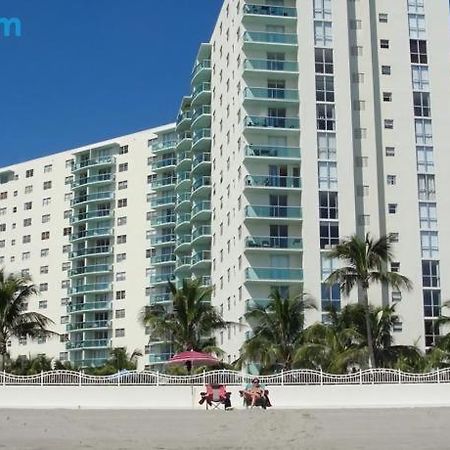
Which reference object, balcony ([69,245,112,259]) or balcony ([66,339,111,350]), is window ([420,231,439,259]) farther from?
balcony ([69,245,112,259])

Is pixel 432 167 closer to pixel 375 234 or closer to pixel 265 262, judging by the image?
pixel 375 234

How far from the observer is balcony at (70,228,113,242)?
351 feet

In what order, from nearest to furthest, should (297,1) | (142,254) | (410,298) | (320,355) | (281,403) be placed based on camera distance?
(281,403) < (320,355) < (410,298) < (297,1) < (142,254)

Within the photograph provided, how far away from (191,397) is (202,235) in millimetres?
44879

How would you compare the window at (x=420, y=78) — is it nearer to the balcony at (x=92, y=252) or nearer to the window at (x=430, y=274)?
the window at (x=430, y=274)

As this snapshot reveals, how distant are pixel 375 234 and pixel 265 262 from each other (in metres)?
9.22

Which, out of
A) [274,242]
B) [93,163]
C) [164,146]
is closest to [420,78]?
[274,242]

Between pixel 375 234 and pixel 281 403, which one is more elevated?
pixel 375 234

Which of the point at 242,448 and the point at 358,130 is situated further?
the point at 358,130

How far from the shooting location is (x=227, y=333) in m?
72.4

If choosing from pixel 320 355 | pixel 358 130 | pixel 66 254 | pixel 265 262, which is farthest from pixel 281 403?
pixel 66 254

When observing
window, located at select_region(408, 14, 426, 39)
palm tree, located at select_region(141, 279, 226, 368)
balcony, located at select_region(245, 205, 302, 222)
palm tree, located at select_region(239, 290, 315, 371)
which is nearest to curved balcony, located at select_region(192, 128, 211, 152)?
balcony, located at select_region(245, 205, 302, 222)

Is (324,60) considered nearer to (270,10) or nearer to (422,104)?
(270,10)

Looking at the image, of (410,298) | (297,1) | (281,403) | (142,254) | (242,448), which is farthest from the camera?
(142,254)
